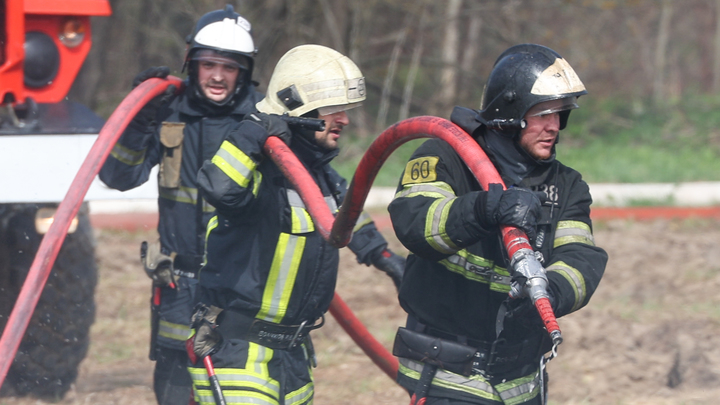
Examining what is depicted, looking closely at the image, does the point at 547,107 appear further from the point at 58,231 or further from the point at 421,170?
the point at 58,231

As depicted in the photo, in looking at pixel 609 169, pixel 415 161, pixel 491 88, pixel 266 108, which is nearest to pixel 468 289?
pixel 415 161

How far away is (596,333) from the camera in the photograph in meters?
5.66

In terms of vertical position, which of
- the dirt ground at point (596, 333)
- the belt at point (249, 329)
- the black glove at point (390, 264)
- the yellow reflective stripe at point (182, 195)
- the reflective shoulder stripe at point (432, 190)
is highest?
the reflective shoulder stripe at point (432, 190)

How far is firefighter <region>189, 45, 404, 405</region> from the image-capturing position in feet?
10.0

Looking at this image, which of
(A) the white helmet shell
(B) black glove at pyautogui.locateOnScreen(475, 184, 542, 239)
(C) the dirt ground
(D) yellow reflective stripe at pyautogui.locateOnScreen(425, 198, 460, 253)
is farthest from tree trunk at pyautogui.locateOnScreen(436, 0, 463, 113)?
(B) black glove at pyautogui.locateOnScreen(475, 184, 542, 239)

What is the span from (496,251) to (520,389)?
47 centimetres

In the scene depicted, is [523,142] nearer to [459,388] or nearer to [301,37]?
[459,388]

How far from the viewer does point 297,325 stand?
10.6 ft

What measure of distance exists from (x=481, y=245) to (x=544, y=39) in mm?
11256

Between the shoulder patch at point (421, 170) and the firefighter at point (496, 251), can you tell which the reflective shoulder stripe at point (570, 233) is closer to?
the firefighter at point (496, 251)

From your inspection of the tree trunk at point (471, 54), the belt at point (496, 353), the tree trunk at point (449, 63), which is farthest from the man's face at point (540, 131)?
the tree trunk at point (471, 54)

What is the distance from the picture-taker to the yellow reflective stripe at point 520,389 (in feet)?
9.79

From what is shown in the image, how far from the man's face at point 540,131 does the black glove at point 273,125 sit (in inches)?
31.2

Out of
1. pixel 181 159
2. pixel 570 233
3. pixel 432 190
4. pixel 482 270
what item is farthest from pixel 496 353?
pixel 181 159
